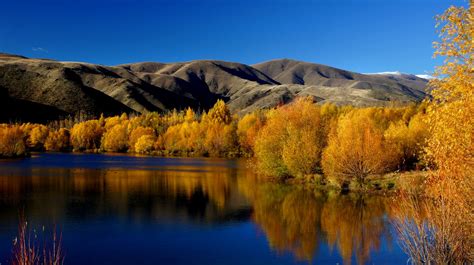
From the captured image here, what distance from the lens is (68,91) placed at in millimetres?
199750

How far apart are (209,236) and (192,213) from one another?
6.33 m

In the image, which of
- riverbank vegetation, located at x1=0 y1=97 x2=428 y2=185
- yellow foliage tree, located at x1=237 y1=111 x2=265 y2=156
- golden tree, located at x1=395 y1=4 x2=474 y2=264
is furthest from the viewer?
yellow foliage tree, located at x1=237 y1=111 x2=265 y2=156

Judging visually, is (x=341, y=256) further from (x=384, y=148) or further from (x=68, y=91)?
(x=68, y=91)

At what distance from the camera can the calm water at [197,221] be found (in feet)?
66.2

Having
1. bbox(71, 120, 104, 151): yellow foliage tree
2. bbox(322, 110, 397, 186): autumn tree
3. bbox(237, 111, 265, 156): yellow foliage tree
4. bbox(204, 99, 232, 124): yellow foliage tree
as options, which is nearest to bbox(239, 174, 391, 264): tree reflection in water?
bbox(322, 110, 397, 186): autumn tree

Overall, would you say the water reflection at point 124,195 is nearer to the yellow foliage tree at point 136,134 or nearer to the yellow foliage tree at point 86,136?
the yellow foliage tree at point 136,134

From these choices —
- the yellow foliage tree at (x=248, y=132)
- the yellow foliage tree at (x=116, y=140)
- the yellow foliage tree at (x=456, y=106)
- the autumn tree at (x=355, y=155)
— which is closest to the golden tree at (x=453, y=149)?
the yellow foliage tree at (x=456, y=106)

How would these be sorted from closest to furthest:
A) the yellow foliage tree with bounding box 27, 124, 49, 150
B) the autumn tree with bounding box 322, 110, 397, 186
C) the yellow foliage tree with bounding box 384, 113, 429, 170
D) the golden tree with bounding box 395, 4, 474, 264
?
1. the golden tree with bounding box 395, 4, 474, 264
2. the autumn tree with bounding box 322, 110, 397, 186
3. the yellow foliage tree with bounding box 384, 113, 429, 170
4. the yellow foliage tree with bounding box 27, 124, 49, 150

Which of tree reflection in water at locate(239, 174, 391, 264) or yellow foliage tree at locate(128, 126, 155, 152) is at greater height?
yellow foliage tree at locate(128, 126, 155, 152)

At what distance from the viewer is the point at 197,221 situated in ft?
89.9

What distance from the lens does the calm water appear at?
66.2 ft

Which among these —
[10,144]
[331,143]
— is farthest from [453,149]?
[10,144]

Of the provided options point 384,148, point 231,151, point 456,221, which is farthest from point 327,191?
point 231,151

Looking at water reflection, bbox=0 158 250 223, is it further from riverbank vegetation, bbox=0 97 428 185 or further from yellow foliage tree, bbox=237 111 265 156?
yellow foliage tree, bbox=237 111 265 156
